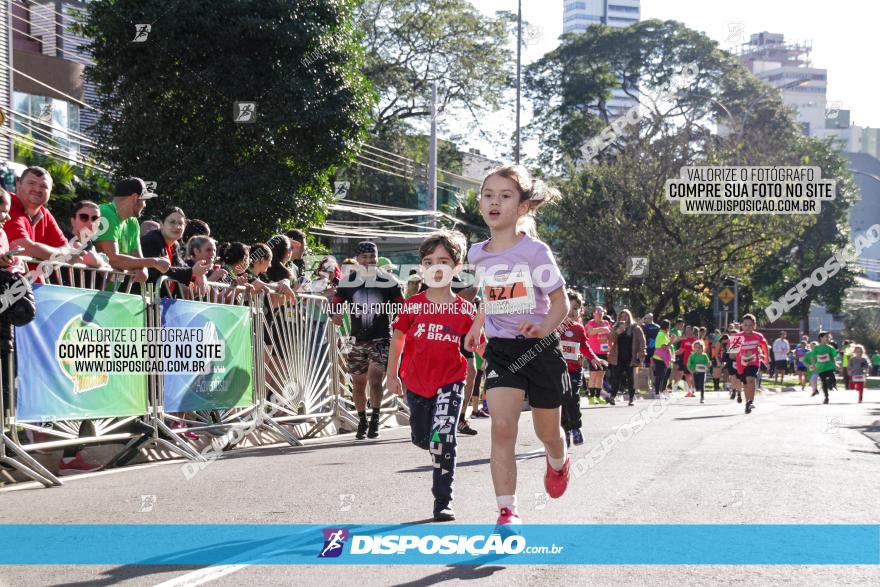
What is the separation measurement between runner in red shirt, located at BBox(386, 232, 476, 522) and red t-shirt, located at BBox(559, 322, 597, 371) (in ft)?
20.7

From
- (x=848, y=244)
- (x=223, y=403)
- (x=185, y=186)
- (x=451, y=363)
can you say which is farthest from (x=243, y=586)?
(x=848, y=244)

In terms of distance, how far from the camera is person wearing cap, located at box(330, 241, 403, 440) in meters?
12.1

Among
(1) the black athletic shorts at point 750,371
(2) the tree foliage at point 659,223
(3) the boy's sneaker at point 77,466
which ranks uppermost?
(2) the tree foliage at point 659,223

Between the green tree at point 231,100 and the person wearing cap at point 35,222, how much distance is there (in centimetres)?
1364

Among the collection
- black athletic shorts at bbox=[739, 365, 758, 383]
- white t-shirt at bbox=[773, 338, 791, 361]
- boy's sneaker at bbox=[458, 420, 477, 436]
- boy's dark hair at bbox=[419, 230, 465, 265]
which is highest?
boy's dark hair at bbox=[419, 230, 465, 265]

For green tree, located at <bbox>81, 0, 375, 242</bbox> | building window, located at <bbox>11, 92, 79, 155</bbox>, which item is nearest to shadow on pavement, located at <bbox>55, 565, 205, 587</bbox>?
green tree, located at <bbox>81, 0, 375, 242</bbox>

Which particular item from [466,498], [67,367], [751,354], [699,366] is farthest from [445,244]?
[699,366]

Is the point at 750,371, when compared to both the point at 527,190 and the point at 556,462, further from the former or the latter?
the point at 527,190

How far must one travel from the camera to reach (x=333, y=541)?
18.5ft

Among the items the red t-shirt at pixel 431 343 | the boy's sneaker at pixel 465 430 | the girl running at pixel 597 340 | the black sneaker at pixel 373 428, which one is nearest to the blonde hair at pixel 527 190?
the red t-shirt at pixel 431 343

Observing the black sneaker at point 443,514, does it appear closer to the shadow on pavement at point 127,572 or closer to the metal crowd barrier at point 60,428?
the shadow on pavement at point 127,572

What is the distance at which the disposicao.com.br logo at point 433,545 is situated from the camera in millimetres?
5438

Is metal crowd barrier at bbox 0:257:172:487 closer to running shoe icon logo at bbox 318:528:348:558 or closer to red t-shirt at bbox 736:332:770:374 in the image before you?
running shoe icon logo at bbox 318:528:348:558

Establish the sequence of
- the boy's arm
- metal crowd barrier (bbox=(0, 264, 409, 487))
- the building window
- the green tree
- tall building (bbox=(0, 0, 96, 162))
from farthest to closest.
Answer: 1. the building window
2. tall building (bbox=(0, 0, 96, 162))
3. the green tree
4. metal crowd barrier (bbox=(0, 264, 409, 487))
5. the boy's arm
